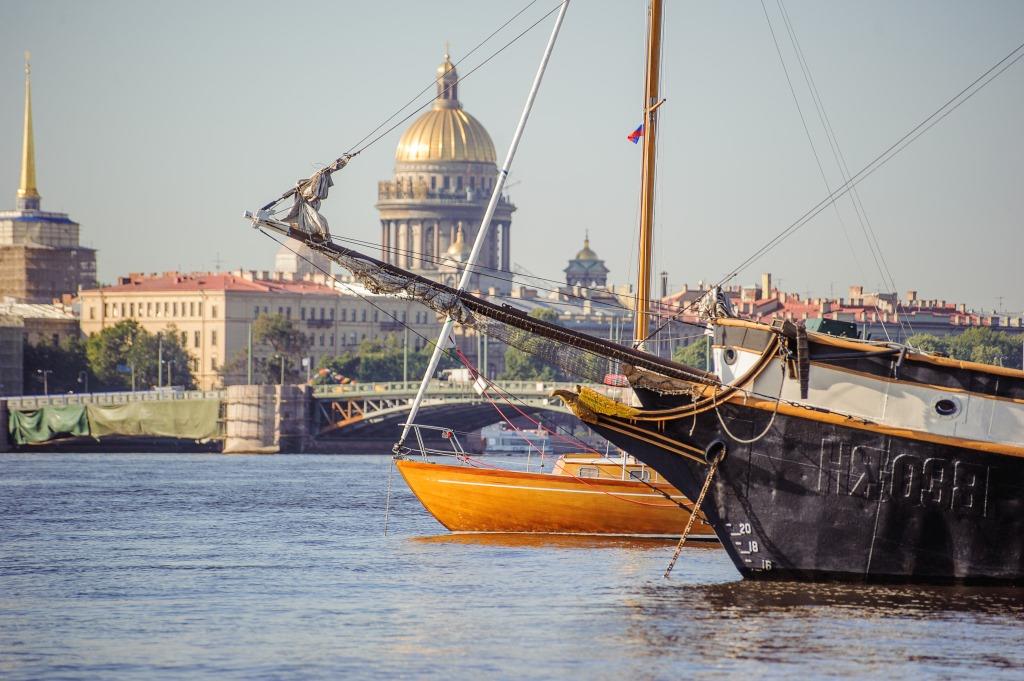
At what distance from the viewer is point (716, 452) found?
96.1 feet

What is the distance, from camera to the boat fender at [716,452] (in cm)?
2917

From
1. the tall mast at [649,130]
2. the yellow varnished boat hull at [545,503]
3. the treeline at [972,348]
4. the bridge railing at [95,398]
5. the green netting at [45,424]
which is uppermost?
the tall mast at [649,130]

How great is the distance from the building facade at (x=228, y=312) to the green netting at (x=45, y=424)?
47.5m

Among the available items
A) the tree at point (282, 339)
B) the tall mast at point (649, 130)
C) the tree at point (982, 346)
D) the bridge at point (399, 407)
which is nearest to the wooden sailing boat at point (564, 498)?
the tall mast at point (649, 130)

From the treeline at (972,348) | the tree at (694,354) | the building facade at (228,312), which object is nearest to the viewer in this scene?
the tree at (694,354)

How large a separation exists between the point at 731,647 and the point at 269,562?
39.2 ft

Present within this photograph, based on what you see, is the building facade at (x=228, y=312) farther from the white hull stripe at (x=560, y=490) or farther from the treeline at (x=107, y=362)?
the white hull stripe at (x=560, y=490)

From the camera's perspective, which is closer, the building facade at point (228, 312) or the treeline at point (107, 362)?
the treeline at point (107, 362)

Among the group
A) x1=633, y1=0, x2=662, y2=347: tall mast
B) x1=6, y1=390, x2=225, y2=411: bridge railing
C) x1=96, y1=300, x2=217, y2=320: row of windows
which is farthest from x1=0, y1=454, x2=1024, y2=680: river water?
x1=96, y1=300, x2=217, y2=320: row of windows

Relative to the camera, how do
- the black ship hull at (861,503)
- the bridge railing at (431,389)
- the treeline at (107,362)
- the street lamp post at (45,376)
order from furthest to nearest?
the treeline at (107,362)
the street lamp post at (45,376)
the bridge railing at (431,389)
the black ship hull at (861,503)

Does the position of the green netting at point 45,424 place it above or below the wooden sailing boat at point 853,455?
below

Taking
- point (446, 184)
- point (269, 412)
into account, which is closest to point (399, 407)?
point (269, 412)

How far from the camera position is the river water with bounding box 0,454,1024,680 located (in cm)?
2428

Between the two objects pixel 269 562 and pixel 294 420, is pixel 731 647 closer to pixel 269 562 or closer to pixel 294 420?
pixel 269 562
